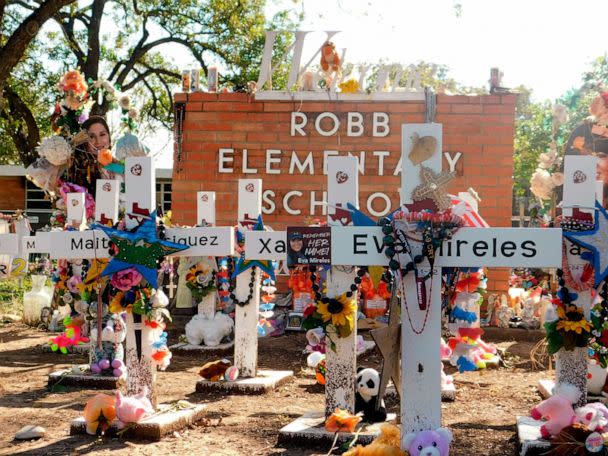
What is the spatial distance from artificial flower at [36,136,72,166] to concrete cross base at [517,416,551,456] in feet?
20.0

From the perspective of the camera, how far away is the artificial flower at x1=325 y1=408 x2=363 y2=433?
6.15 m

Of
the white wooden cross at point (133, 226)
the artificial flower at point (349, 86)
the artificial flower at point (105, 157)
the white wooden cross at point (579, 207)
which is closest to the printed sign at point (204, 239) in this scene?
the white wooden cross at point (133, 226)

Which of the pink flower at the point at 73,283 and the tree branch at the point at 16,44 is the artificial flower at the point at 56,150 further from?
the pink flower at the point at 73,283

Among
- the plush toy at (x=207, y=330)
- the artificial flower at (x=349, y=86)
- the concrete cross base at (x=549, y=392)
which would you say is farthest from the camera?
the artificial flower at (x=349, y=86)

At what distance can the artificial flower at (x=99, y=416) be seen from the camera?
256 inches

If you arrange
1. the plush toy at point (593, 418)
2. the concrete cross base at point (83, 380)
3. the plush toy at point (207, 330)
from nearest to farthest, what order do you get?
the plush toy at point (593, 418)
the concrete cross base at point (83, 380)
the plush toy at point (207, 330)

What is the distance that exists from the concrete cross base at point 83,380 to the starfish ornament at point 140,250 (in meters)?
2.44

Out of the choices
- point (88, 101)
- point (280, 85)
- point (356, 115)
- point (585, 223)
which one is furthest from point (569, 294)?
point (280, 85)

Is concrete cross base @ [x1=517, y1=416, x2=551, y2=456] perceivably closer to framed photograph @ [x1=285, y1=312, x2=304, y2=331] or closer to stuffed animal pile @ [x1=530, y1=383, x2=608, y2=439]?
stuffed animal pile @ [x1=530, y1=383, x2=608, y2=439]

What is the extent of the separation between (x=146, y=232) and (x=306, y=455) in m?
2.08

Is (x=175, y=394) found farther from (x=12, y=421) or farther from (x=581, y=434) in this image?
(x=581, y=434)

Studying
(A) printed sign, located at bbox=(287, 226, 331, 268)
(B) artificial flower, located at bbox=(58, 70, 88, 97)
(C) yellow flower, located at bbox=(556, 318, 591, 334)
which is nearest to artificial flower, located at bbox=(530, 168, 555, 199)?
(C) yellow flower, located at bbox=(556, 318, 591, 334)

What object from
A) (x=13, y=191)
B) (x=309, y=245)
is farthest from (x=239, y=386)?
(x=13, y=191)

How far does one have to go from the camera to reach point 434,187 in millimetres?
5293
